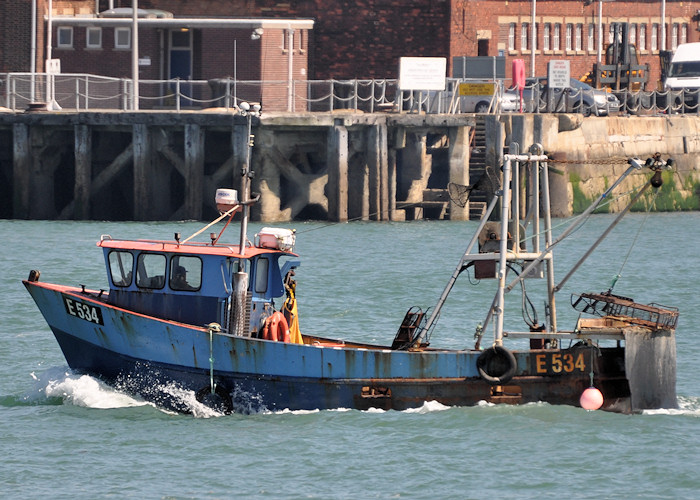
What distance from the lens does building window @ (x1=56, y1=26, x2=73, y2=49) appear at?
5016cm

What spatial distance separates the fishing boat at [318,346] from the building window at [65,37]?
1200 inches

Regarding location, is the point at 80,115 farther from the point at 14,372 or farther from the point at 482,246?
the point at 482,246

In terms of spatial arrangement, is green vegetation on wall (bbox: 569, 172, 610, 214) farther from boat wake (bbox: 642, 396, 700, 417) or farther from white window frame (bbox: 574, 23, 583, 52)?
boat wake (bbox: 642, 396, 700, 417)

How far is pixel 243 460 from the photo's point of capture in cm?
1847

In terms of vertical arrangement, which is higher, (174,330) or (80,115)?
(80,115)

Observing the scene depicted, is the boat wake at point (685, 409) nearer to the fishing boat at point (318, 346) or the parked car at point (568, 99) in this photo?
the fishing boat at point (318, 346)

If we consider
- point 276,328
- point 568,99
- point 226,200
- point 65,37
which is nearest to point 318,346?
point 276,328

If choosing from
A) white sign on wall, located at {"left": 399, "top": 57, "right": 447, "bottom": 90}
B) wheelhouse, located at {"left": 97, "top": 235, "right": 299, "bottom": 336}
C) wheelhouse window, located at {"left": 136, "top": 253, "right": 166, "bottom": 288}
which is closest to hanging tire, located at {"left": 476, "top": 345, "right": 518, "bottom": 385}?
wheelhouse, located at {"left": 97, "top": 235, "right": 299, "bottom": 336}

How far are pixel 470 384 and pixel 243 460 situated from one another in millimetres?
3513

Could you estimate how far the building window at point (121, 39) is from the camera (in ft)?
162

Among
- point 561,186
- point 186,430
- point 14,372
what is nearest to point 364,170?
point 561,186

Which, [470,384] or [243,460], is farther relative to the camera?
[470,384]

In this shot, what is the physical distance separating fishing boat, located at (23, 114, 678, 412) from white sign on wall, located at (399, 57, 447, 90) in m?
23.0

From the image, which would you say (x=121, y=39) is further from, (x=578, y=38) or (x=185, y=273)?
(x=185, y=273)
